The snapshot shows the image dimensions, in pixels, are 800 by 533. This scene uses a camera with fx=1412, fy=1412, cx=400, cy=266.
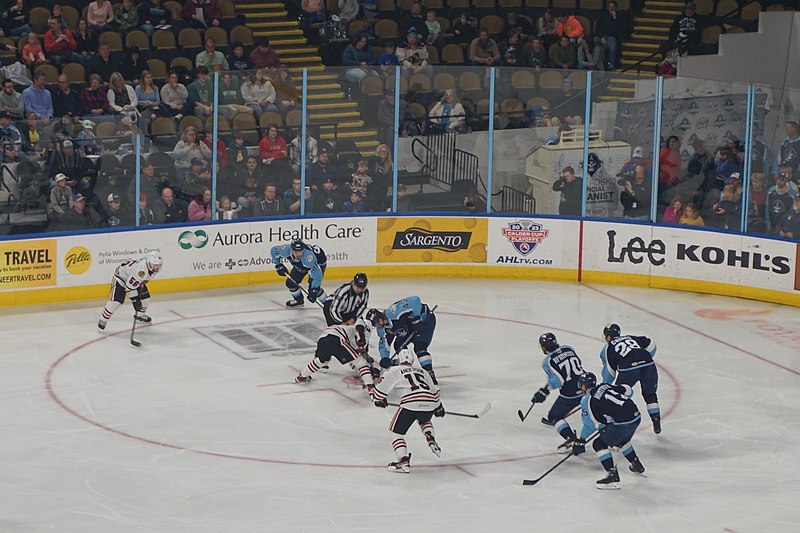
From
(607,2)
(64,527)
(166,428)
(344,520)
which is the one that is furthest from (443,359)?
(607,2)

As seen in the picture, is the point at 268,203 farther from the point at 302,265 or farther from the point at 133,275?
the point at 133,275

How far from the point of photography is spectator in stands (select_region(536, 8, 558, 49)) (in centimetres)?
2311

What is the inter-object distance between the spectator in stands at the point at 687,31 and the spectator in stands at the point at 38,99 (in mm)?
10164

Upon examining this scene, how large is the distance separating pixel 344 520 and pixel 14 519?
2419 millimetres

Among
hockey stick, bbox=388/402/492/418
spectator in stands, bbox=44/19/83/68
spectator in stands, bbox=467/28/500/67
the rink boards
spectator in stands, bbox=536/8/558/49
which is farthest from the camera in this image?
spectator in stands, bbox=536/8/558/49

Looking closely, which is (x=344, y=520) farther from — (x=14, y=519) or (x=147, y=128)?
(x=147, y=128)

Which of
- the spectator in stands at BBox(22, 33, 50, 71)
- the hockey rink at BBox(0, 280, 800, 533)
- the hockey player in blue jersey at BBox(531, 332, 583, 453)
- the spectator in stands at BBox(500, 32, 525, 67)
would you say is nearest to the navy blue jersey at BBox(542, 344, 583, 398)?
the hockey player in blue jersey at BBox(531, 332, 583, 453)

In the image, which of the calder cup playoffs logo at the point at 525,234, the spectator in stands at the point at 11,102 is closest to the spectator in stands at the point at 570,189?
the calder cup playoffs logo at the point at 525,234

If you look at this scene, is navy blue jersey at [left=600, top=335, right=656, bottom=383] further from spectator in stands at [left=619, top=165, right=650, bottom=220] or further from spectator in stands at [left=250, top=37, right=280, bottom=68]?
spectator in stands at [left=250, top=37, right=280, bottom=68]

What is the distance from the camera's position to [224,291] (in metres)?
18.2

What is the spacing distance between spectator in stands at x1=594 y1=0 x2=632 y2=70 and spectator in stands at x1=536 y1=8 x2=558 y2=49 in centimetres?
72

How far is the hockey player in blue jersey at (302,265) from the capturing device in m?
16.7

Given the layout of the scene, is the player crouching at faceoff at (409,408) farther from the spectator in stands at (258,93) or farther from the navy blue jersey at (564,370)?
the spectator in stands at (258,93)

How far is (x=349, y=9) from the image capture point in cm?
2284
